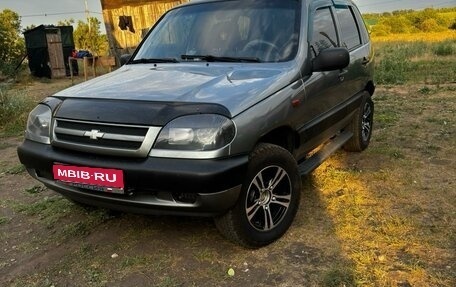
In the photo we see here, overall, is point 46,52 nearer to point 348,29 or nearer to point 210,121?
point 348,29

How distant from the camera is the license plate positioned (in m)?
2.73

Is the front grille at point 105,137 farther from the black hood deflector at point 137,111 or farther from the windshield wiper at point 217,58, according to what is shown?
the windshield wiper at point 217,58

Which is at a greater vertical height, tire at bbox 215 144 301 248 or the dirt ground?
tire at bbox 215 144 301 248

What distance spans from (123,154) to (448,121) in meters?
5.49

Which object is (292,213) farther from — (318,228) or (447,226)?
(447,226)

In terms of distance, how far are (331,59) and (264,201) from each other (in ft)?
4.11

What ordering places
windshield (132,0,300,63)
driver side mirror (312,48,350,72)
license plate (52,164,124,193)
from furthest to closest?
windshield (132,0,300,63), driver side mirror (312,48,350,72), license plate (52,164,124,193)

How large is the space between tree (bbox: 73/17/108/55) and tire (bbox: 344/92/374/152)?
1916 centimetres

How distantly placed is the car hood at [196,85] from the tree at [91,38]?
2012cm

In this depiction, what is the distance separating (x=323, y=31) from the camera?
4113 millimetres

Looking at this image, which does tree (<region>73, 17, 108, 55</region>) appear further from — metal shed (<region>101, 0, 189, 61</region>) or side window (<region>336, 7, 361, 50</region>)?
side window (<region>336, 7, 361, 50</region>)

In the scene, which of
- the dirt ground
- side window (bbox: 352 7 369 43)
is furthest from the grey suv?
side window (bbox: 352 7 369 43)

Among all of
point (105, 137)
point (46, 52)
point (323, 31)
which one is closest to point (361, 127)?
point (323, 31)

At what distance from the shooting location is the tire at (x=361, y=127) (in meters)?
5.07
